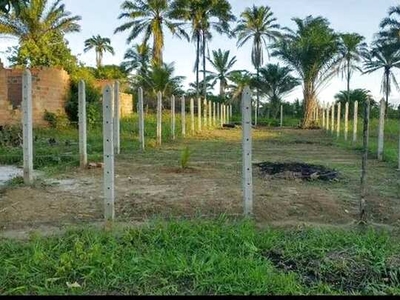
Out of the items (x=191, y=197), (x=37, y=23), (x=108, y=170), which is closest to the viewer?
(x=108, y=170)

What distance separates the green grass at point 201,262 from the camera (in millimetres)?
2770

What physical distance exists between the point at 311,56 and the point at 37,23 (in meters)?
15.5

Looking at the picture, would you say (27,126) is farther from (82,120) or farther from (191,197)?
(191,197)

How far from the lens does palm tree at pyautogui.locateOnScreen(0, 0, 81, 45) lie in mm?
Answer: 24031

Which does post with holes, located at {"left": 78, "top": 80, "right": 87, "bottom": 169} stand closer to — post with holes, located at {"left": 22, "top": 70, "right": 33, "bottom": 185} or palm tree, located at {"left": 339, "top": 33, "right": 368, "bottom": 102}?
post with holes, located at {"left": 22, "top": 70, "right": 33, "bottom": 185}

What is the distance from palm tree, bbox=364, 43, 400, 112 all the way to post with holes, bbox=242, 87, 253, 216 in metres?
37.0

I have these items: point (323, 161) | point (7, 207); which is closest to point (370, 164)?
point (323, 161)

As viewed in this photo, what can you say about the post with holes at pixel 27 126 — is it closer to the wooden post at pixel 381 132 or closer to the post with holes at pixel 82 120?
the post with holes at pixel 82 120

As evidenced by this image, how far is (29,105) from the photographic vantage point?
6.09m

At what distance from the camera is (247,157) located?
15.0 feet

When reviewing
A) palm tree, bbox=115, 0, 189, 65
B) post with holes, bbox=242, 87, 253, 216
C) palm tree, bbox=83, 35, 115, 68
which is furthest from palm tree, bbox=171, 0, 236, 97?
post with holes, bbox=242, 87, 253, 216

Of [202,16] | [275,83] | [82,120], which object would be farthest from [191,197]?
[275,83]

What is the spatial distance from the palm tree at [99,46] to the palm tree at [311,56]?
25297 mm

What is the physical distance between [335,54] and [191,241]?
26243 mm
